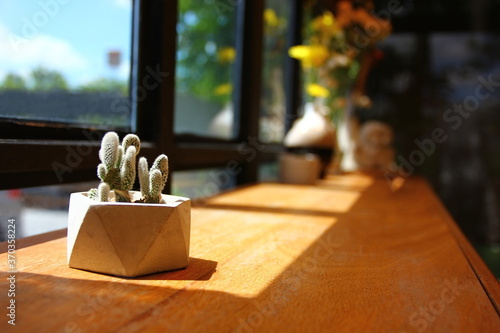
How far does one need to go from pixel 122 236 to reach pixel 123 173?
0.11m

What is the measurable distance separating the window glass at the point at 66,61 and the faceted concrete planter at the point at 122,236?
384mm

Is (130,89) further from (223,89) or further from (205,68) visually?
(223,89)

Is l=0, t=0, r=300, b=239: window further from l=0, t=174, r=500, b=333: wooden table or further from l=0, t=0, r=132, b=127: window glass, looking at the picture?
l=0, t=174, r=500, b=333: wooden table

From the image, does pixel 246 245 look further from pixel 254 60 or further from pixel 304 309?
pixel 254 60

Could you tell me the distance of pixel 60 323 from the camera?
1.53 ft

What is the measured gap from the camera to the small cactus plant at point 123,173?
663 mm

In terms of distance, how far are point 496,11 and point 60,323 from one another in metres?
4.01

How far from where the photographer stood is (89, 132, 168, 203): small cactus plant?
66 cm

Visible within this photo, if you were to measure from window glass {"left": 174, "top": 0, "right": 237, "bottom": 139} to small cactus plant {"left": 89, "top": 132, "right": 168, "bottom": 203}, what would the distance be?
3.03ft

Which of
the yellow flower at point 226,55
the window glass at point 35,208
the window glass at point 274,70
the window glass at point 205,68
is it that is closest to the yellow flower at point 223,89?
the window glass at point 205,68

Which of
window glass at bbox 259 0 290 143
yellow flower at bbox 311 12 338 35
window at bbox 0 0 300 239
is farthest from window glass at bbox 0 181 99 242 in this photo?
yellow flower at bbox 311 12 338 35

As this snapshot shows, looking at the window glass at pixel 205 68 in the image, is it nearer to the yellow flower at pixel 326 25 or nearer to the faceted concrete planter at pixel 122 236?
the yellow flower at pixel 326 25

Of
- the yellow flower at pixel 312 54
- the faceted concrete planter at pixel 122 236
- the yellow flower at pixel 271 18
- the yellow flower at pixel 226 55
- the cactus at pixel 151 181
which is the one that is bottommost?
the faceted concrete planter at pixel 122 236

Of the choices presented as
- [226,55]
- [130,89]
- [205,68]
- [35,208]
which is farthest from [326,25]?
[35,208]
